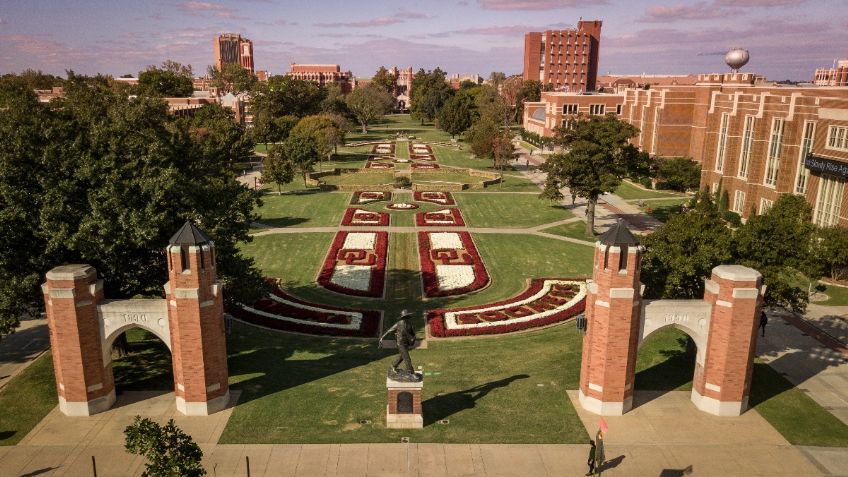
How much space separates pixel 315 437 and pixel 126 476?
600 centimetres

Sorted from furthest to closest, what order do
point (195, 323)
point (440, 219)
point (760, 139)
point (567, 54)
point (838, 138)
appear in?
point (567, 54), point (440, 219), point (760, 139), point (838, 138), point (195, 323)

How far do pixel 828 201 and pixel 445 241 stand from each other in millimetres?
30152

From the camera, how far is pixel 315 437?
20422 mm

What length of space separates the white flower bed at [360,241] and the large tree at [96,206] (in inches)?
790

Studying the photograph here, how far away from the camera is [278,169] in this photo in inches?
2653

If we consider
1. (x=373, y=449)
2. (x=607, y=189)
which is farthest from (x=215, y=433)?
(x=607, y=189)

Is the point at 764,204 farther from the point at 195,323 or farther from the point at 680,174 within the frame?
the point at 195,323

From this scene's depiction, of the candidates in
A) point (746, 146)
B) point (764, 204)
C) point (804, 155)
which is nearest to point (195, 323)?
point (804, 155)

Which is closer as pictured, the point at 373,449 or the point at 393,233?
the point at 373,449

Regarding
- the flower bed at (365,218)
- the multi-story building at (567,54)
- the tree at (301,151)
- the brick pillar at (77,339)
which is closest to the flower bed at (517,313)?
the brick pillar at (77,339)

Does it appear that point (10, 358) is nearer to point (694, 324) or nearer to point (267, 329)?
point (267, 329)

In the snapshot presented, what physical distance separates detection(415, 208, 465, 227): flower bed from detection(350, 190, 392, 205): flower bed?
8.48 metres

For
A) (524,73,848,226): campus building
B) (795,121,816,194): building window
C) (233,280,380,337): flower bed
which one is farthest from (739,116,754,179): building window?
(233,280,380,337): flower bed

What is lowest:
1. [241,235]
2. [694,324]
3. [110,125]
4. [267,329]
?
[267,329]
